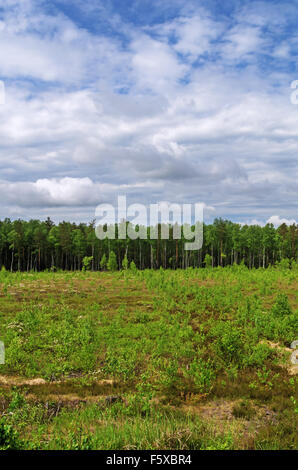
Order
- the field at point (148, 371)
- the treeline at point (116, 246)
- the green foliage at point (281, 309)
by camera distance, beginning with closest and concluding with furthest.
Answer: the field at point (148, 371) < the green foliage at point (281, 309) < the treeline at point (116, 246)

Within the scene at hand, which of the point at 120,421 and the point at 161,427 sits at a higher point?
the point at 161,427

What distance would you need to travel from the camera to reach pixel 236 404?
10.8 meters

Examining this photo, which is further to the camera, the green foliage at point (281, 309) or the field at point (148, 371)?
the green foliage at point (281, 309)

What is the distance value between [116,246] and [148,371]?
68.0 m

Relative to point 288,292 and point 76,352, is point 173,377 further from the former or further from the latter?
point 288,292

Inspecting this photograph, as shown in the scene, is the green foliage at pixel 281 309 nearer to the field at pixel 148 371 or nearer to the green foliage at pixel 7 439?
the field at pixel 148 371

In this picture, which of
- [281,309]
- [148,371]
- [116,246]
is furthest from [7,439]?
[116,246]

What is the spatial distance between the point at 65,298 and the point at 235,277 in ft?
55.1

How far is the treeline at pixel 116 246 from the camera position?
7138cm

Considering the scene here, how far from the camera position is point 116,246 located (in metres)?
80.9

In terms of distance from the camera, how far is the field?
25.6 feet

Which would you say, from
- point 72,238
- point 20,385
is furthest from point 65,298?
point 72,238

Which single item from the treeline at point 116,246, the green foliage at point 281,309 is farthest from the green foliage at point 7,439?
the treeline at point 116,246

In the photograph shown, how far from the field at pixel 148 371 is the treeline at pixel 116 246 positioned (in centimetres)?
4499
